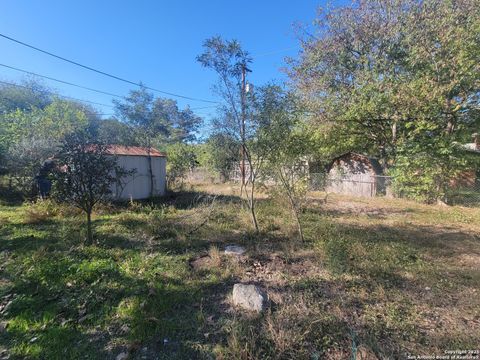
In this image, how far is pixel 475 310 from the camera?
2615 millimetres

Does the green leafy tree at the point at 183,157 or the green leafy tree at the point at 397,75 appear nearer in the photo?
the green leafy tree at the point at 397,75

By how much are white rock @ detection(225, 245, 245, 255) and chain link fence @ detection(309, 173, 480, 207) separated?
460 cm

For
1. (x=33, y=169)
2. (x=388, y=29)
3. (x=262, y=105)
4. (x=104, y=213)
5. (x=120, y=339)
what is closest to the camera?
(x=120, y=339)

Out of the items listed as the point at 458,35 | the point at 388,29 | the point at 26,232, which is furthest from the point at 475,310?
the point at 388,29

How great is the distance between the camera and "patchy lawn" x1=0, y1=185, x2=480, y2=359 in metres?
2.14

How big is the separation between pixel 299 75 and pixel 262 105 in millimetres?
8665

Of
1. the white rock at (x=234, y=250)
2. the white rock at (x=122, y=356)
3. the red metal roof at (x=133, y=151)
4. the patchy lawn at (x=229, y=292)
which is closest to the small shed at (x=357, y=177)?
the patchy lawn at (x=229, y=292)

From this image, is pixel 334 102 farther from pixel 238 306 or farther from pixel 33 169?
pixel 33 169

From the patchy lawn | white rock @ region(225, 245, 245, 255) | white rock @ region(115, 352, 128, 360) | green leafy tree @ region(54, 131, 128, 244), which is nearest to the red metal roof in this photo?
the patchy lawn

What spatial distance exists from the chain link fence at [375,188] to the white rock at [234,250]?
4597 millimetres

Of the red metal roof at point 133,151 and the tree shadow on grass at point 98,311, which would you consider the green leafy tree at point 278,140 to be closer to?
the tree shadow on grass at point 98,311

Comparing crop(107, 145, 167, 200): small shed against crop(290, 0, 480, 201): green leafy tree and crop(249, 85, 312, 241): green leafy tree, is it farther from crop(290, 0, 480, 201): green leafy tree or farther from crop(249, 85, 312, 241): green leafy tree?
crop(290, 0, 480, 201): green leafy tree

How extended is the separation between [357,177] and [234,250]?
11672 mm

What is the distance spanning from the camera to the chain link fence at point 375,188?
9.23 meters
